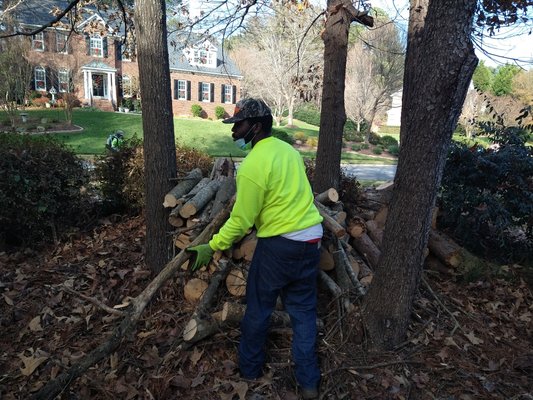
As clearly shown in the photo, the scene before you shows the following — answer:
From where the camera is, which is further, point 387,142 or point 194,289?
point 387,142

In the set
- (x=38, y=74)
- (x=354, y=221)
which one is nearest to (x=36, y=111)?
(x=38, y=74)

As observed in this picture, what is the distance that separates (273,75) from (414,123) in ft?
91.3

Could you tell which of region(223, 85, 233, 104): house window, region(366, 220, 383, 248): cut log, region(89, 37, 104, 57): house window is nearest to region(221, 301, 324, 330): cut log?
region(366, 220, 383, 248): cut log

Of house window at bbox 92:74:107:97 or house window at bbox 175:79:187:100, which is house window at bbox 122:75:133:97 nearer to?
house window at bbox 92:74:107:97

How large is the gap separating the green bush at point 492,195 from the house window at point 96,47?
33275 millimetres

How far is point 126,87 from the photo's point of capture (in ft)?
111

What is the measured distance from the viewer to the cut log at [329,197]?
4.93 m

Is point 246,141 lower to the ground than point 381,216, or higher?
higher

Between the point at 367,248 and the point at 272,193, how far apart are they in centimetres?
254

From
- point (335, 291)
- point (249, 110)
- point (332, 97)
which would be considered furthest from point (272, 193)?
point (332, 97)

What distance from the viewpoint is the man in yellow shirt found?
2.88 metres

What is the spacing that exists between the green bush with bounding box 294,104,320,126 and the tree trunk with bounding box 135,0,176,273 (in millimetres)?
37367

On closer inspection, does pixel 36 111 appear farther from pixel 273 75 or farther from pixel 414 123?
pixel 414 123

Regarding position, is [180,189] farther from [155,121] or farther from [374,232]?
[374,232]
